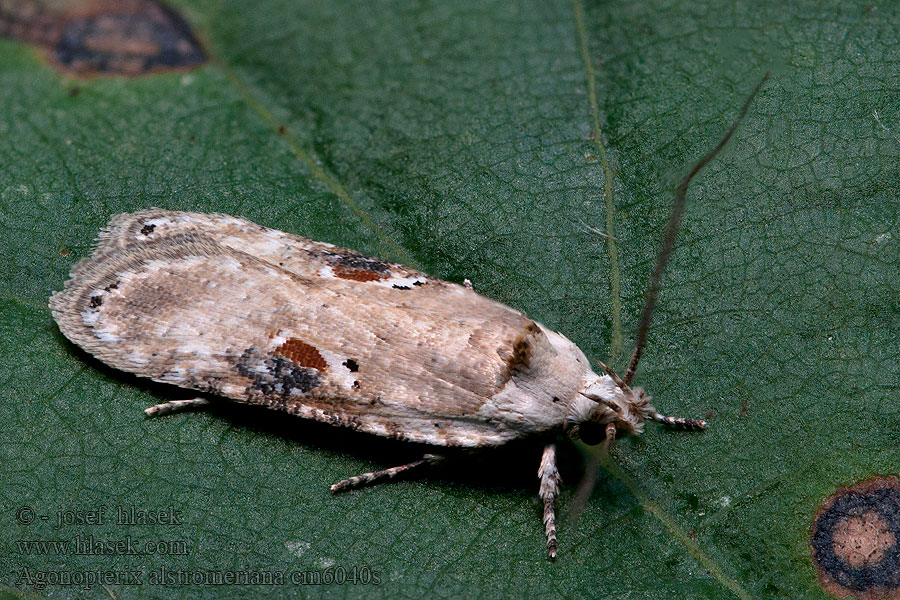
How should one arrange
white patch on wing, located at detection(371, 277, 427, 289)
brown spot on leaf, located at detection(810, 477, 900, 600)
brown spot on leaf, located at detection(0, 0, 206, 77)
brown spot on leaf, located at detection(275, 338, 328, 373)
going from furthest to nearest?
brown spot on leaf, located at detection(0, 0, 206, 77) < white patch on wing, located at detection(371, 277, 427, 289) < brown spot on leaf, located at detection(275, 338, 328, 373) < brown spot on leaf, located at detection(810, 477, 900, 600)

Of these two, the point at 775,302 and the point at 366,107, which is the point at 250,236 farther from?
the point at 775,302

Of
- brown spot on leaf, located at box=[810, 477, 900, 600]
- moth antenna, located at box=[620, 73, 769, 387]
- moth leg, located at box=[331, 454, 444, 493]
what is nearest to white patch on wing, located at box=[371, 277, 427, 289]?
moth leg, located at box=[331, 454, 444, 493]

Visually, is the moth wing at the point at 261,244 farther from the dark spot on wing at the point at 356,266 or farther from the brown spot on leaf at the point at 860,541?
the brown spot on leaf at the point at 860,541

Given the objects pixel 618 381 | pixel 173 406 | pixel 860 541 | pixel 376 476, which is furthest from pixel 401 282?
pixel 860 541

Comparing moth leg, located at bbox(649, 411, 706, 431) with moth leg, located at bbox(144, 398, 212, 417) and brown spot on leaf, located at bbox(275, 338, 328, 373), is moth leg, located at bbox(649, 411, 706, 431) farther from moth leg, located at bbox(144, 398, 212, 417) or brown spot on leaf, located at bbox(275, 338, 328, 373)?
moth leg, located at bbox(144, 398, 212, 417)

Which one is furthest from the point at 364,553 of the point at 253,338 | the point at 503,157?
the point at 503,157

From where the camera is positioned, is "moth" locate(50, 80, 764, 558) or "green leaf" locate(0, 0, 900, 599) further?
"moth" locate(50, 80, 764, 558)
